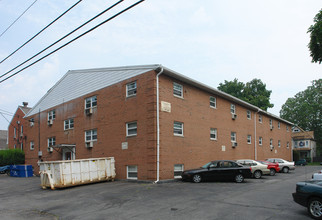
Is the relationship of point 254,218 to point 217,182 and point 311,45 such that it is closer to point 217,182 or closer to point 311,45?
point 217,182

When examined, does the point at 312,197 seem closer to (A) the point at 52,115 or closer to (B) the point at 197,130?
(B) the point at 197,130

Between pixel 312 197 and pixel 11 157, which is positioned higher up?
pixel 312 197

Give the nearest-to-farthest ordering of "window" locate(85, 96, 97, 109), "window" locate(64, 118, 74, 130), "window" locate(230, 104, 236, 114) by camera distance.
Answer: "window" locate(85, 96, 97, 109) → "window" locate(64, 118, 74, 130) → "window" locate(230, 104, 236, 114)

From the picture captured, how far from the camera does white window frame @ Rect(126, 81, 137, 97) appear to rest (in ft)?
61.3

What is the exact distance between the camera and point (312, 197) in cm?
804

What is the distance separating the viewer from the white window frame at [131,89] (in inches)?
735

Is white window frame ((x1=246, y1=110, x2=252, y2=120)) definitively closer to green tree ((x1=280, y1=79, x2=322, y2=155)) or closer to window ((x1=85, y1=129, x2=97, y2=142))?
window ((x1=85, y1=129, x2=97, y2=142))

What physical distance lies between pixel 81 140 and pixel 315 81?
61.5m

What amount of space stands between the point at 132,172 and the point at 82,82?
397 inches

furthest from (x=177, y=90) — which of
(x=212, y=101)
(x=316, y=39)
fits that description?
(x=316, y=39)

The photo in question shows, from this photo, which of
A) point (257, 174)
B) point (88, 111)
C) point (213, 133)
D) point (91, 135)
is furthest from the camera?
point (213, 133)

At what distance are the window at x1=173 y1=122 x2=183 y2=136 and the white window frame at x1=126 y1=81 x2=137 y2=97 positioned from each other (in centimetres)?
350

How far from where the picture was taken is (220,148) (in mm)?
23359

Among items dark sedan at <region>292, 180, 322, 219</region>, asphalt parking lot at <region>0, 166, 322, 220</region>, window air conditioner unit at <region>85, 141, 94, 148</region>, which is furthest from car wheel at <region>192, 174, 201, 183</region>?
window air conditioner unit at <region>85, 141, 94, 148</region>
